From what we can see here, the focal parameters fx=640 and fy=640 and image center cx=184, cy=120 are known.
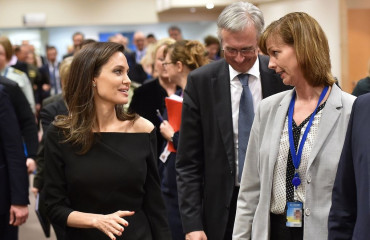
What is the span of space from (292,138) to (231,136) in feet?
2.39

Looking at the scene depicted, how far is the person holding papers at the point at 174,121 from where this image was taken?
4.40 metres

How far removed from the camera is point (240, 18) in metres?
3.21

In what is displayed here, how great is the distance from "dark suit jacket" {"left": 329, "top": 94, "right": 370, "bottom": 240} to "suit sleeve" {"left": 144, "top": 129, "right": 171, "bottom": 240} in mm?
1108

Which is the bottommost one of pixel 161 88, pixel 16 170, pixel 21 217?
pixel 21 217

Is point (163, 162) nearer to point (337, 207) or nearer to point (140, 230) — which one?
point (140, 230)

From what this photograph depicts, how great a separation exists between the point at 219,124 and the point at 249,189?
59cm

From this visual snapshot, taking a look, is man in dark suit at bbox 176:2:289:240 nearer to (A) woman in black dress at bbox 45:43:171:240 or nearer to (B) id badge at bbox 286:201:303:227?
(A) woman in black dress at bbox 45:43:171:240

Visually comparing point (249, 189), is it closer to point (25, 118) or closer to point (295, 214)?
point (295, 214)

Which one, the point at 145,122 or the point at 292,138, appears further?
the point at 145,122

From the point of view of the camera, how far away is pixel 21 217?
446 cm

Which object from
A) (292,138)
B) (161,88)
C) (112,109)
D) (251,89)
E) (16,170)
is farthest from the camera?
(161,88)

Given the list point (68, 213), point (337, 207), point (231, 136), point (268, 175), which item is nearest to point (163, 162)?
point (231, 136)

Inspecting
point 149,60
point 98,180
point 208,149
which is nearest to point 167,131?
point 208,149

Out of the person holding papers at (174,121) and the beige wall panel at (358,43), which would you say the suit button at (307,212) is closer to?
the person holding papers at (174,121)
